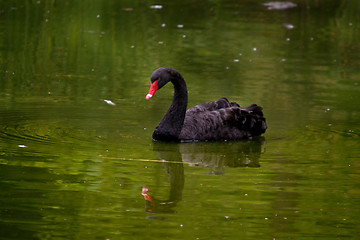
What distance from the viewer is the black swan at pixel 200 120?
7383 mm

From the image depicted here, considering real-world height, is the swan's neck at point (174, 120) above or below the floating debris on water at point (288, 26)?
above

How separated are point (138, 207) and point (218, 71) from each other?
21.0 feet

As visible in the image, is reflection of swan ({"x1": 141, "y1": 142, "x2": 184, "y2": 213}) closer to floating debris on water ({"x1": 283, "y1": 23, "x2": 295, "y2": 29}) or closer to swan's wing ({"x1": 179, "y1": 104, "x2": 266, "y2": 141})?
swan's wing ({"x1": 179, "y1": 104, "x2": 266, "y2": 141})

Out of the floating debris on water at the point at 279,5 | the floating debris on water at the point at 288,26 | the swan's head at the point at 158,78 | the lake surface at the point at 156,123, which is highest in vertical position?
the swan's head at the point at 158,78

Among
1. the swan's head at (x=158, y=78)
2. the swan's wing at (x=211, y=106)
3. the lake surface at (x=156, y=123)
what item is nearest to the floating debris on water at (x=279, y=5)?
the lake surface at (x=156, y=123)

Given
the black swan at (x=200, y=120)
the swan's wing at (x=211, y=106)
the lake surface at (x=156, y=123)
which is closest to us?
the lake surface at (x=156, y=123)

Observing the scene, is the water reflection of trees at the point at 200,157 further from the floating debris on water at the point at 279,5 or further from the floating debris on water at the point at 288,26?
the floating debris on water at the point at 279,5

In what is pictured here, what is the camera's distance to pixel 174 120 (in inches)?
292

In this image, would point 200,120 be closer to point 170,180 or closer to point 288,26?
point 170,180

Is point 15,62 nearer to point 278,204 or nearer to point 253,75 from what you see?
point 253,75

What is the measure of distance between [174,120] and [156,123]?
0.82 meters

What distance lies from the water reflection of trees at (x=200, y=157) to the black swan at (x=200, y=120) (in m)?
0.09

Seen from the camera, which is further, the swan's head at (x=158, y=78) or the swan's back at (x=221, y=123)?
the swan's back at (x=221, y=123)

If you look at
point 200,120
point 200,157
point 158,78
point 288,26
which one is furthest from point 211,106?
point 288,26
